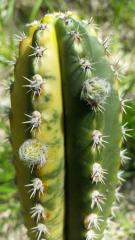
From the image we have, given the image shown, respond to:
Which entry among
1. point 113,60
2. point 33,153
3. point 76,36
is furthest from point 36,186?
point 113,60

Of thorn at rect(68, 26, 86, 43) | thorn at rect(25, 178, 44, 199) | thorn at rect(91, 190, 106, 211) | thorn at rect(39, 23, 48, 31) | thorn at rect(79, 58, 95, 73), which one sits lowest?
thorn at rect(91, 190, 106, 211)

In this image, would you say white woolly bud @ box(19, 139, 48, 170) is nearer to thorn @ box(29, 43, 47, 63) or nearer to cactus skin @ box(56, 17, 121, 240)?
cactus skin @ box(56, 17, 121, 240)

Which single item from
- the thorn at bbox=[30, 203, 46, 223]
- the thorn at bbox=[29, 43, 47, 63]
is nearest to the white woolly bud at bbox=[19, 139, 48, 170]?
the thorn at bbox=[30, 203, 46, 223]

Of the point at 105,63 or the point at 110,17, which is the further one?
the point at 110,17

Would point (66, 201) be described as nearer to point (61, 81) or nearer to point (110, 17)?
point (61, 81)

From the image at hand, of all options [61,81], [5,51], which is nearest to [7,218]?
[5,51]

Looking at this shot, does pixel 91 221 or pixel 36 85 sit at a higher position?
pixel 36 85

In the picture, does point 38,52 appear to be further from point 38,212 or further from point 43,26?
point 38,212
